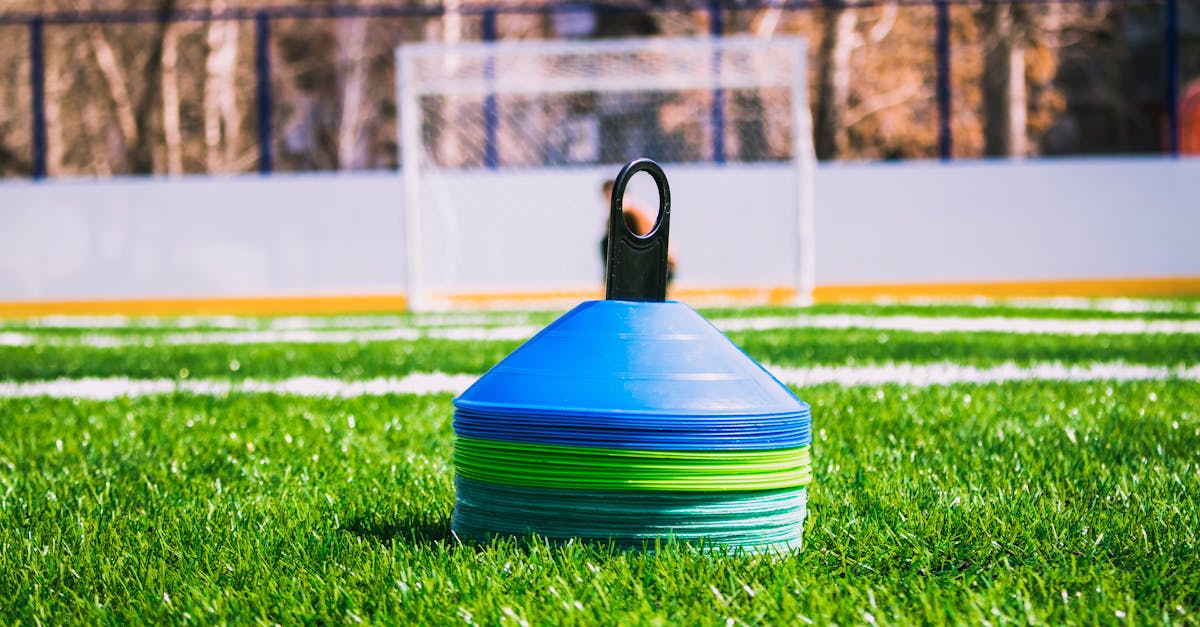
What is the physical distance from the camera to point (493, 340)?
8.48 metres

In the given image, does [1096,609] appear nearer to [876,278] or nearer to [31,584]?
[31,584]

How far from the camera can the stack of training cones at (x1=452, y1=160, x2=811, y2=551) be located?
2.27 meters

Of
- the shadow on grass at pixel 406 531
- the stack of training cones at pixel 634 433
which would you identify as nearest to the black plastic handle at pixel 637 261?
the stack of training cones at pixel 634 433

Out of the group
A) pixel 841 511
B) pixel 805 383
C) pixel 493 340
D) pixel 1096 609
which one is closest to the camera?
pixel 1096 609

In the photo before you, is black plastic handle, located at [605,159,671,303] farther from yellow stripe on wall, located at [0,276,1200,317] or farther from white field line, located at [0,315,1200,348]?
yellow stripe on wall, located at [0,276,1200,317]

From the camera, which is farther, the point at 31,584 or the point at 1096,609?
the point at 31,584

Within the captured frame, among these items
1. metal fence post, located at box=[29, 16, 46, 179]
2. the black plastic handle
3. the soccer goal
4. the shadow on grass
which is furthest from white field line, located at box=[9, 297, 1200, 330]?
the black plastic handle

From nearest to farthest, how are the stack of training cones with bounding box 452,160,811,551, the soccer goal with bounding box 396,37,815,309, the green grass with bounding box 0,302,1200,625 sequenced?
the green grass with bounding box 0,302,1200,625 < the stack of training cones with bounding box 452,160,811,551 < the soccer goal with bounding box 396,37,815,309

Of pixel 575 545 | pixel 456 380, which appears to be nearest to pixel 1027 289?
pixel 456 380

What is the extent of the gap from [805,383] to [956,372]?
0.90 meters

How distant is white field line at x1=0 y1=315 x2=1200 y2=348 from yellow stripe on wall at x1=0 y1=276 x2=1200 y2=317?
4.59 m

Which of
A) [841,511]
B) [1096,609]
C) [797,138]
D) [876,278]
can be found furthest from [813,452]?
[876,278]

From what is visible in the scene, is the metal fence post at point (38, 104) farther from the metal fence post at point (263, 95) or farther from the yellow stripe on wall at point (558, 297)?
the metal fence post at point (263, 95)

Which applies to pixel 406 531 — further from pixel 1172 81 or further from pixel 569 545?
pixel 1172 81
